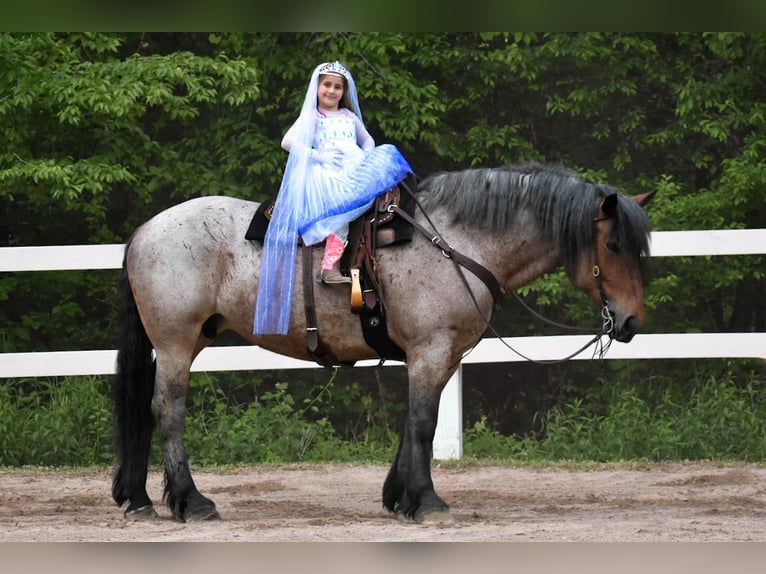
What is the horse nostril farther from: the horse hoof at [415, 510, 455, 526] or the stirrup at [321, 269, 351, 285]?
the stirrup at [321, 269, 351, 285]

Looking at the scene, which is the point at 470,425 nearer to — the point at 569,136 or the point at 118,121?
the point at 569,136

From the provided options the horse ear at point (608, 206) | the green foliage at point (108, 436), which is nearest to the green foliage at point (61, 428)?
the green foliage at point (108, 436)

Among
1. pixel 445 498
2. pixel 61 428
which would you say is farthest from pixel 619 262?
pixel 61 428

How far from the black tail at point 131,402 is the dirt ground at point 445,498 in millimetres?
228

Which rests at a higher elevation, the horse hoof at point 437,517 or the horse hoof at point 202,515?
the horse hoof at point 437,517

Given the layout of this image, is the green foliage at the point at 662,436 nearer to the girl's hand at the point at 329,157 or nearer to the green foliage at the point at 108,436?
the green foliage at the point at 108,436

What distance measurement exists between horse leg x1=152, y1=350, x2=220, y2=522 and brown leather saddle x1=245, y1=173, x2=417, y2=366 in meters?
0.72

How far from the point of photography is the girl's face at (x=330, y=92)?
5.50 m

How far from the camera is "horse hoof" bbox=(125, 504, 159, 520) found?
552cm

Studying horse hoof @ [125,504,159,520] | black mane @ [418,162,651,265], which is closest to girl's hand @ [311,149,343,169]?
black mane @ [418,162,651,265]

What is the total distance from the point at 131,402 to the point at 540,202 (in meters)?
2.35
